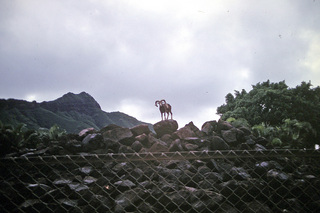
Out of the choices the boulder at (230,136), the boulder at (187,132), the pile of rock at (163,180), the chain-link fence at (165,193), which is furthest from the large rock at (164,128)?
the chain-link fence at (165,193)

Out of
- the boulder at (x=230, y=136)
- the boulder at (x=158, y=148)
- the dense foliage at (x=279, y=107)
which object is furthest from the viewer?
the dense foliage at (x=279, y=107)

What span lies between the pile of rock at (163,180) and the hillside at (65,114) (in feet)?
102

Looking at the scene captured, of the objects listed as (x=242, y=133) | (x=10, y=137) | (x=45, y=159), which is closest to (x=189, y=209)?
(x=45, y=159)

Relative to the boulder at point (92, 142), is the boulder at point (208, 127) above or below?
above

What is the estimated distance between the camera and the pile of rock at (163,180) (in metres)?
2.65

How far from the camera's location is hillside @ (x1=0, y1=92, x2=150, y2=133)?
41.8 meters

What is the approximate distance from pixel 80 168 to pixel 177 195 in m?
2.05

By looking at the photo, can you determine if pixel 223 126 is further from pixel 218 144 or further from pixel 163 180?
pixel 163 180

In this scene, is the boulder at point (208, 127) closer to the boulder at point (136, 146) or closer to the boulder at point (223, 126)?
the boulder at point (223, 126)

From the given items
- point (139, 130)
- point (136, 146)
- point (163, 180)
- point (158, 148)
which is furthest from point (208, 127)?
point (163, 180)

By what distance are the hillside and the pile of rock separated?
31009mm

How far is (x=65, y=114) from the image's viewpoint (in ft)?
184

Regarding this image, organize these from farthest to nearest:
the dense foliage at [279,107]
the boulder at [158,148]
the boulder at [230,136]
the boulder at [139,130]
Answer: the dense foliage at [279,107] → the boulder at [139,130] → the boulder at [230,136] → the boulder at [158,148]

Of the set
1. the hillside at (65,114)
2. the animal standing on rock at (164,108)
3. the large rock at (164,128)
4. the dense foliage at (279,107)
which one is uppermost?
the hillside at (65,114)
